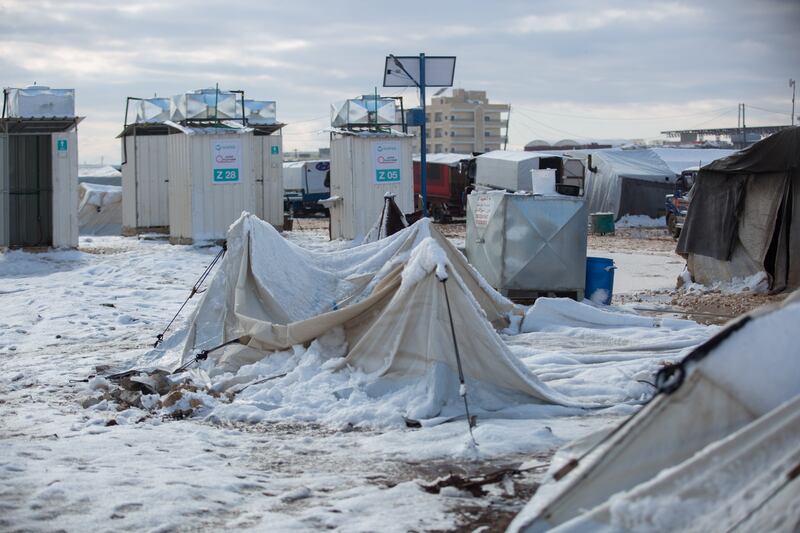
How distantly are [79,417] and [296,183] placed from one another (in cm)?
3416

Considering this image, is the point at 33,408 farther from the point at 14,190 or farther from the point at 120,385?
the point at 14,190

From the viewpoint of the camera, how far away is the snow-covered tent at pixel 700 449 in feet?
15.0

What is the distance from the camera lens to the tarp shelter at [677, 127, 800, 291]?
16.0 metres

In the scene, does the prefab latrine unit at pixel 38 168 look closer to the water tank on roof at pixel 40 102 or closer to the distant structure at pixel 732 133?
the water tank on roof at pixel 40 102

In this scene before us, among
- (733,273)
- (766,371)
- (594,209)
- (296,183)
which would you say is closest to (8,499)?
(766,371)

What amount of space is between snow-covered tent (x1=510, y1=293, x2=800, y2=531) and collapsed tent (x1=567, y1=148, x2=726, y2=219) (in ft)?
108

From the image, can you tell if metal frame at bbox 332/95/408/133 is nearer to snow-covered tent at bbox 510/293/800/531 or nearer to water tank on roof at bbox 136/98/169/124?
water tank on roof at bbox 136/98/169/124

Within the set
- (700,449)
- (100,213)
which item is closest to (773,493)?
(700,449)

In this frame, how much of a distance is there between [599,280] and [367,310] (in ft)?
21.2

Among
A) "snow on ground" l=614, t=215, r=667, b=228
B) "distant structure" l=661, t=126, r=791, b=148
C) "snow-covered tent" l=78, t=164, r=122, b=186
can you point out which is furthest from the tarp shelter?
"distant structure" l=661, t=126, r=791, b=148

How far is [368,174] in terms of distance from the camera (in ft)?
79.9

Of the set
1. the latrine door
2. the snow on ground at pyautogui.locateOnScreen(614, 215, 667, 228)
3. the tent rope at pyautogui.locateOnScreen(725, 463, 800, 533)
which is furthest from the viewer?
the snow on ground at pyautogui.locateOnScreen(614, 215, 667, 228)

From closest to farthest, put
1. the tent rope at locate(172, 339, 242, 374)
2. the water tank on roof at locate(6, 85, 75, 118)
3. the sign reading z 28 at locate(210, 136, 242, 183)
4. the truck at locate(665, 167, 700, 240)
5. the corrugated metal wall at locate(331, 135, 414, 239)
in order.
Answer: the tent rope at locate(172, 339, 242, 374) < the water tank on roof at locate(6, 85, 75, 118) < the sign reading z 28 at locate(210, 136, 242, 183) < the corrugated metal wall at locate(331, 135, 414, 239) < the truck at locate(665, 167, 700, 240)

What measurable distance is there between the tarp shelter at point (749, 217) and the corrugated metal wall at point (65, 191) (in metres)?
12.6
